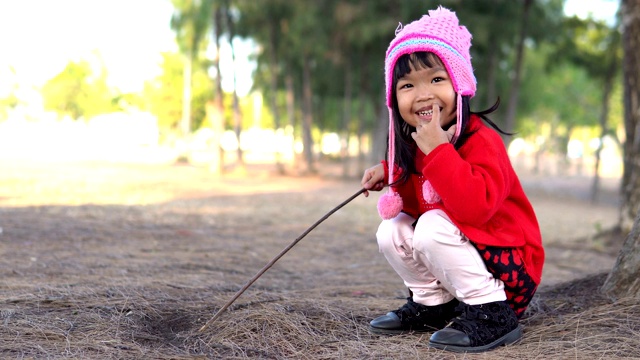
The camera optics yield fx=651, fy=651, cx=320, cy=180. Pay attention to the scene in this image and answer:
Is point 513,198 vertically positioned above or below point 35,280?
above

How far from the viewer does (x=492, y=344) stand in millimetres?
2332

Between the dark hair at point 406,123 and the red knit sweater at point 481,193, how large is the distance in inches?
1.4

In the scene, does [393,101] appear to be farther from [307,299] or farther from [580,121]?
[580,121]

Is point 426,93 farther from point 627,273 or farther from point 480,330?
point 627,273

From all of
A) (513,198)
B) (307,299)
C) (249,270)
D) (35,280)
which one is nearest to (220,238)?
(249,270)

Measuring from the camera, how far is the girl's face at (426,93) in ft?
8.00

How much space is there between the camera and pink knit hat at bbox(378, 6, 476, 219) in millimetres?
2410

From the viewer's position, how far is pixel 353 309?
291 cm

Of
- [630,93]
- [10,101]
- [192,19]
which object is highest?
[192,19]

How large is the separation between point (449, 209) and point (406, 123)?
0.48 m

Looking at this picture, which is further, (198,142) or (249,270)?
(198,142)

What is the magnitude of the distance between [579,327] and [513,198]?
1.85ft

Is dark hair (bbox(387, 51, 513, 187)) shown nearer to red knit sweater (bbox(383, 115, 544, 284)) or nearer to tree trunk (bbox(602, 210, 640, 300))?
red knit sweater (bbox(383, 115, 544, 284))

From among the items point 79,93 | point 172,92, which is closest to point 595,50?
point 172,92
